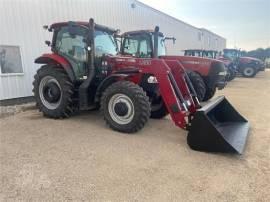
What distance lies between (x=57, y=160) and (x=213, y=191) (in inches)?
83.9

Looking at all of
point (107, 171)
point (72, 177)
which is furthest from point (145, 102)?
point (72, 177)

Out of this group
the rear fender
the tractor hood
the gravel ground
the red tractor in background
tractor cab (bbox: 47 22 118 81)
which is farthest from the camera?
the red tractor in background

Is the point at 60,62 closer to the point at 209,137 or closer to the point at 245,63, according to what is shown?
the point at 209,137

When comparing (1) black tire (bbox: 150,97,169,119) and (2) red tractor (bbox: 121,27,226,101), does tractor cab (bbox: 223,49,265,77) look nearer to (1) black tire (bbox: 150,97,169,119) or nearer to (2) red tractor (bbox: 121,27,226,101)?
(2) red tractor (bbox: 121,27,226,101)

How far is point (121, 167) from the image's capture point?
11.2ft

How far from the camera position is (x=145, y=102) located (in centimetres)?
448

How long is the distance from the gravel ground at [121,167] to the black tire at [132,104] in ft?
0.56

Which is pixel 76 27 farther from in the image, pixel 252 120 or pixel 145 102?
pixel 252 120

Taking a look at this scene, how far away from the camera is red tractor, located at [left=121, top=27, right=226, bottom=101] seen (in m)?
7.27

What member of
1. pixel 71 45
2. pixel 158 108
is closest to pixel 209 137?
pixel 158 108

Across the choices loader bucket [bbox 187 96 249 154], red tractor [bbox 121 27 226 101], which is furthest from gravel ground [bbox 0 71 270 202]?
red tractor [bbox 121 27 226 101]

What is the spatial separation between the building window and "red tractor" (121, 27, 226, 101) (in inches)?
119

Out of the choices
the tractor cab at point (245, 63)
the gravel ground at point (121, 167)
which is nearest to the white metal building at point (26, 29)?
the gravel ground at point (121, 167)

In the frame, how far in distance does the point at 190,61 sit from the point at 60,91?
14.4 feet
